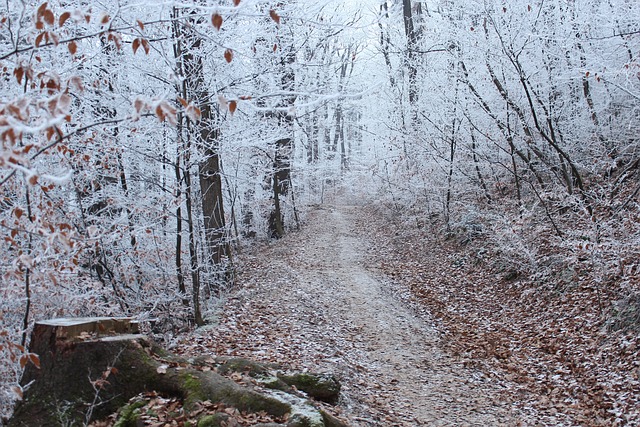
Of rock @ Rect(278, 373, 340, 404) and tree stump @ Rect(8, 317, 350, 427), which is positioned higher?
tree stump @ Rect(8, 317, 350, 427)

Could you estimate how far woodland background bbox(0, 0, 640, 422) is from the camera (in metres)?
4.74

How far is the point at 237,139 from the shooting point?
9625mm

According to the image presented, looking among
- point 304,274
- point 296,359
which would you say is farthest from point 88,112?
point 304,274

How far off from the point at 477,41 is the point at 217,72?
24.4ft

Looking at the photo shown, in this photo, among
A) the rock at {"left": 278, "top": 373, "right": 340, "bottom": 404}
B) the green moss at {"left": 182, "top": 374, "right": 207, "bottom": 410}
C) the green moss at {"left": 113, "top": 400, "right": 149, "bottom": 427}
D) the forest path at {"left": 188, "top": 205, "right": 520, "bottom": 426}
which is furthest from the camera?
the forest path at {"left": 188, "top": 205, "right": 520, "bottom": 426}

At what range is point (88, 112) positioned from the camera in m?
7.54

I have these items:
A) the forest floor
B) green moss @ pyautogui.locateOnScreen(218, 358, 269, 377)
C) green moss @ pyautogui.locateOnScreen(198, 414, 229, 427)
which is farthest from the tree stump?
the forest floor

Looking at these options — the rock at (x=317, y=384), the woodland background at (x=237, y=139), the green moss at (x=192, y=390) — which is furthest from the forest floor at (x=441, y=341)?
the green moss at (x=192, y=390)

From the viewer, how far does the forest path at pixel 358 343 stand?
657cm

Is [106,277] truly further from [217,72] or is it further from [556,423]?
[556,423]

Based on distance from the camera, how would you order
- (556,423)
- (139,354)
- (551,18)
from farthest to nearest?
1. (551,18)
2. (556,423)
3. (139,354)

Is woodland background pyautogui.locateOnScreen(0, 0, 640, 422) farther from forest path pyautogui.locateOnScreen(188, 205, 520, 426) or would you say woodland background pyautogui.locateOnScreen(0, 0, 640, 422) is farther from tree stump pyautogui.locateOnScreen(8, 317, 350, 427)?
forest path pyautogui.locateOnScreen(188, 205, 520, 426)

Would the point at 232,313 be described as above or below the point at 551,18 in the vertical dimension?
below

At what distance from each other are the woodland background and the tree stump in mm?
373
